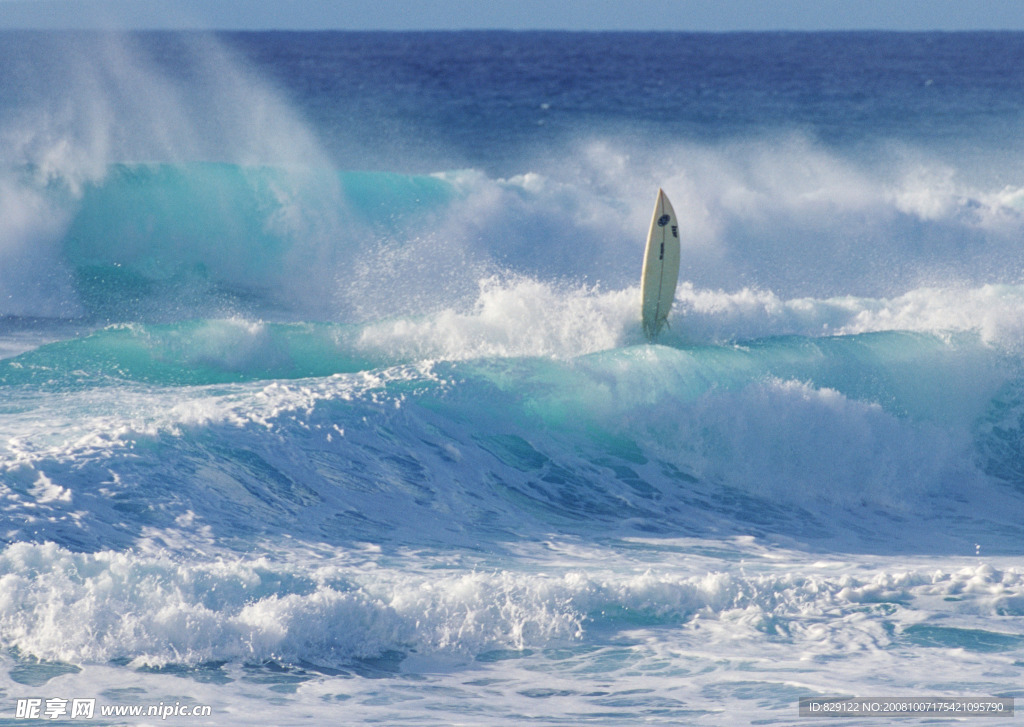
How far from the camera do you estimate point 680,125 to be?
128ft

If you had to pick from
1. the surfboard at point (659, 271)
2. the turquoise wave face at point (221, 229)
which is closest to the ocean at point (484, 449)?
the turquoise wave face at point (221, 229)

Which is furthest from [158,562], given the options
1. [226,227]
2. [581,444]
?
[226,227]

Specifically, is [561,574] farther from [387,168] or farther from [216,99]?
[216,99]

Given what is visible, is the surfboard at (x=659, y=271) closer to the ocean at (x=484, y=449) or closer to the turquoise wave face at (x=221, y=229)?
the ocean at (x=484, y=449)

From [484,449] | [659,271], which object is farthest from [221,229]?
[484,449]

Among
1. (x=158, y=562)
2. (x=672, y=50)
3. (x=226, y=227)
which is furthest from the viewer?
(x=672, y=50)

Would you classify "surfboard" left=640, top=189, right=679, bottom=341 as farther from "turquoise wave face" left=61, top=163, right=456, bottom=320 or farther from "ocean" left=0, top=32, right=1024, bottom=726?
"turquoise wave face" left=61, top=163, right=456, bottom=320

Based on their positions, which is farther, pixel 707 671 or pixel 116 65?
pixel 116 65

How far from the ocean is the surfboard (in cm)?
25

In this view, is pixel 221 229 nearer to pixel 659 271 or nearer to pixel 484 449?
pixel 659 271

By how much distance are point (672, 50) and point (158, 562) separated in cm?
9473

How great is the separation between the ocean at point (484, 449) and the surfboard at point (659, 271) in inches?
9.9

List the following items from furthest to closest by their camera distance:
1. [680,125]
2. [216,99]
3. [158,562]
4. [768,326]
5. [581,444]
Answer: [680,125], [216,99], [768,326], [581,444], [158,562]

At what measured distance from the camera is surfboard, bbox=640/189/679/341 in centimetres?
1191
